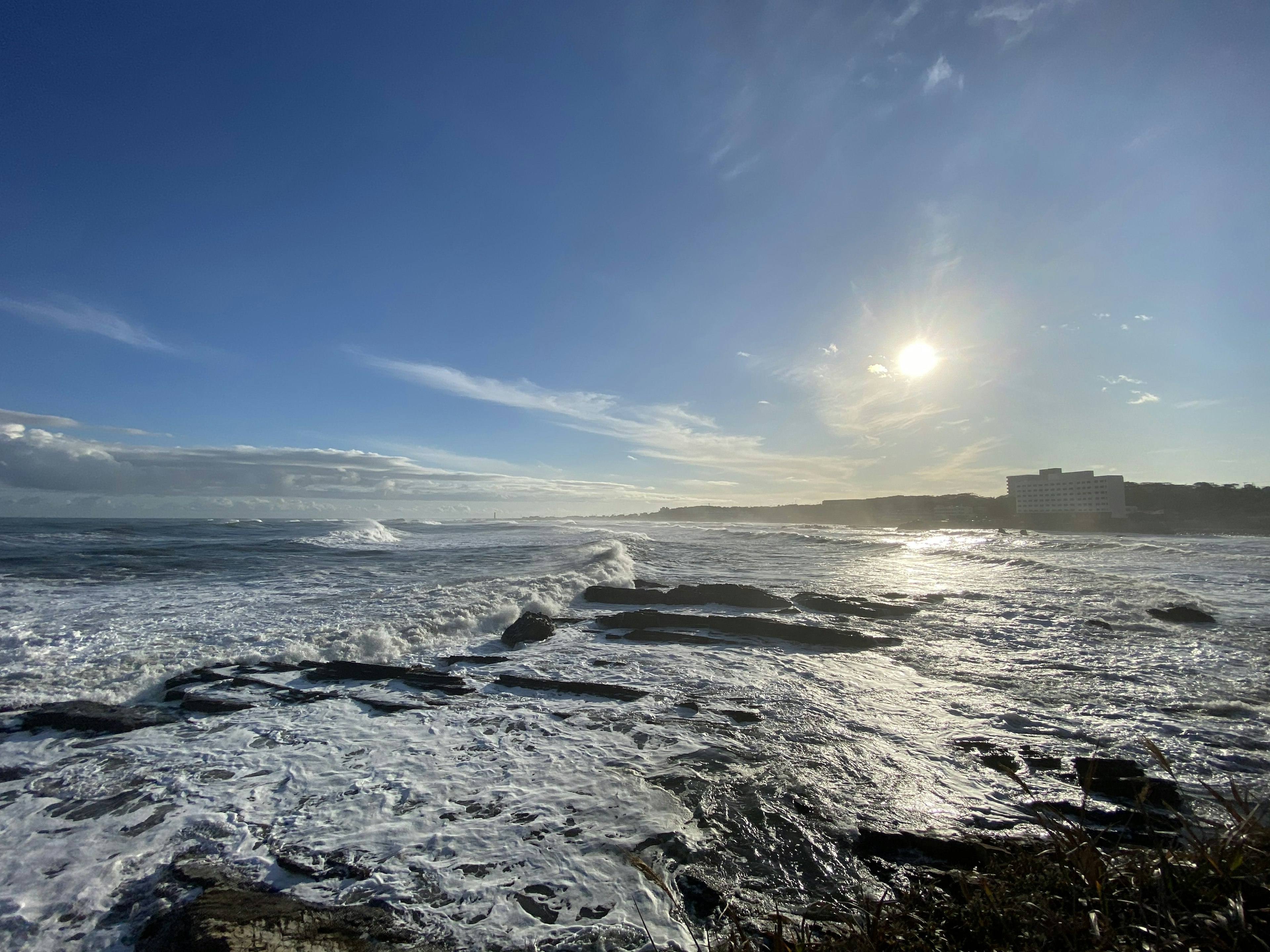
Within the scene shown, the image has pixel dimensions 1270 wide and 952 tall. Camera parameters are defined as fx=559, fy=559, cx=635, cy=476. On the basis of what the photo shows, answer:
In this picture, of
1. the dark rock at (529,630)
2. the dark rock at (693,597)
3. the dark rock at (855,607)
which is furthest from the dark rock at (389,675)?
the dark rock at (855,607)

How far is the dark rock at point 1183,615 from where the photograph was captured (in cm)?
1162

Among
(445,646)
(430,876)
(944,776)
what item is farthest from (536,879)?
(445,646)

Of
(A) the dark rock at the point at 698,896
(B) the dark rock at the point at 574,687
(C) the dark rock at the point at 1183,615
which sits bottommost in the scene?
(B) the dark rock at the point at 574,687

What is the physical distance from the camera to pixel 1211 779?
486 centimetres

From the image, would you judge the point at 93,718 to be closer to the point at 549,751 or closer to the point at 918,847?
the point at 549,751

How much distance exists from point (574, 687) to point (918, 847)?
4.79m

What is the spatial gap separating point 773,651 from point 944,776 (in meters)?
4.91

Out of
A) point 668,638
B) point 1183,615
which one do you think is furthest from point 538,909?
point 1183,615

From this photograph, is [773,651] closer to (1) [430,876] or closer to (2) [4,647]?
(1) [430,876]

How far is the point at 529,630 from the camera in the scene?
35.8 ft

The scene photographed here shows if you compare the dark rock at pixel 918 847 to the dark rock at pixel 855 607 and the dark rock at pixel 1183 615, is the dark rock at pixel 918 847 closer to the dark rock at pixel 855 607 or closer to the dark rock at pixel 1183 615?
the dark rock at pixel 855 607

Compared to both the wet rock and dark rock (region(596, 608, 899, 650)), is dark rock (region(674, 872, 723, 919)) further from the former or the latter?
dark rock (region(596, 608, 899, 650))

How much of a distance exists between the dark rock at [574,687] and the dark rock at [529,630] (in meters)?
2.31

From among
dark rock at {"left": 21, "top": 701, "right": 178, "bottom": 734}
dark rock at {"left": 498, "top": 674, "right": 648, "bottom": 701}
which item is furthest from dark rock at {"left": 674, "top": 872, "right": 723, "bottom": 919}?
dark rock at {"left": 21, "top": 701, "right": 178, "bottom": 734}
